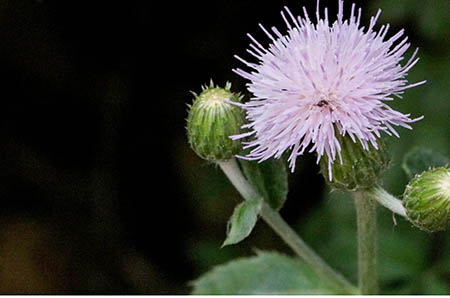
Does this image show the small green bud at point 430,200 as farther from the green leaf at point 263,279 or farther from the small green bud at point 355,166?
the green leaf at point 263,279

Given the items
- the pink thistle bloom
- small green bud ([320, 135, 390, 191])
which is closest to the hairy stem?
small green bud ([320, 135, 390, 191])

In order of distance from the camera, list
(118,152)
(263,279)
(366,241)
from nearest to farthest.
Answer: (366,241), (263,279), (118,152)

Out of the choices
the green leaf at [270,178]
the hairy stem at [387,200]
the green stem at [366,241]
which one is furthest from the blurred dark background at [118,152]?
the hairy stem at [387,200]

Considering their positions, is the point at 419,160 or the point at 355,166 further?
the point at 419,160

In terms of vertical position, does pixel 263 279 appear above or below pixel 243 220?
below

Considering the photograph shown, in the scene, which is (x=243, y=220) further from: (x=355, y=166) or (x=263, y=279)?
(x=263, y=279)

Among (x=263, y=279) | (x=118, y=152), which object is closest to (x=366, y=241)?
(x=263, y=279)

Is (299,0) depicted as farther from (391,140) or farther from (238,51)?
(391,140)

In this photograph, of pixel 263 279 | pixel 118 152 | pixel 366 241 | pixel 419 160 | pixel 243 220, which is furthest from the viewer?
pixel 118 152
